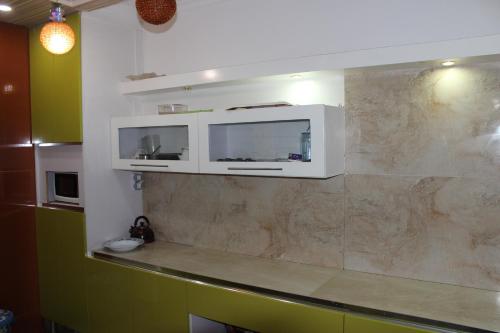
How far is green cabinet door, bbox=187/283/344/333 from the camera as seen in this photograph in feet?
6.06

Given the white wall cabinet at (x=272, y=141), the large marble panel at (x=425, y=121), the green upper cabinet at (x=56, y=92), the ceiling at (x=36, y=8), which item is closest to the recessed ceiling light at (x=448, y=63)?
the large marble panel at (x=425, y=121)

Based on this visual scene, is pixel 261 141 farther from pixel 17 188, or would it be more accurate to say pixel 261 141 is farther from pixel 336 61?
pixel 17 188

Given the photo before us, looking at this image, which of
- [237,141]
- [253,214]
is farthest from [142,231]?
[237,141]

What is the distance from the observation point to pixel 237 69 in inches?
92.0

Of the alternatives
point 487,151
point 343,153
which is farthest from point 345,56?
point 487,151

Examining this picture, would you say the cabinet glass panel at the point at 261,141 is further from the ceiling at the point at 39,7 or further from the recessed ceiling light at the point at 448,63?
the ceiling at the point at 39,7

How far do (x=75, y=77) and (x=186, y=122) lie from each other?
0.84m

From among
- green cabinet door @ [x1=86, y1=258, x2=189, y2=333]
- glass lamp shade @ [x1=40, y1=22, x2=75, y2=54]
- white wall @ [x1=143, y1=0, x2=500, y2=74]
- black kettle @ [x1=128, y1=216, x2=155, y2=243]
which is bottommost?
green cabinet door @ [x1=86, y1=258, x2=189, y2=333]

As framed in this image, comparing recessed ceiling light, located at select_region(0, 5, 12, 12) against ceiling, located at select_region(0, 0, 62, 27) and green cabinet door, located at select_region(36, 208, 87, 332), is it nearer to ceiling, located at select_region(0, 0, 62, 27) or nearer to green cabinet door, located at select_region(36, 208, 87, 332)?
ceiling, located at select_region(0, 0, 62, 27)

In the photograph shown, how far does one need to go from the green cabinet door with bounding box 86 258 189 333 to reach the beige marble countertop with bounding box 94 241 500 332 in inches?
3.4

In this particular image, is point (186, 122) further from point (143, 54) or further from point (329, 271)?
point (329, 271)

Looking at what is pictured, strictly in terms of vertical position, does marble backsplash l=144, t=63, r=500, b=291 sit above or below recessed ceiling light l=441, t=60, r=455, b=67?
below

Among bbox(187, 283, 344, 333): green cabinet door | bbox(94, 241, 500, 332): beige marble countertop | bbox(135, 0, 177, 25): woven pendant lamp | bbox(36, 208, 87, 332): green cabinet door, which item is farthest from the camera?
bbox(36, 208, 87, 332): green cabinet door

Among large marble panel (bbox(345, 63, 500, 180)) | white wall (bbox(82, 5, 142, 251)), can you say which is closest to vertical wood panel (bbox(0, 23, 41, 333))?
white wall (bbox(82, 5, 142, 251))
